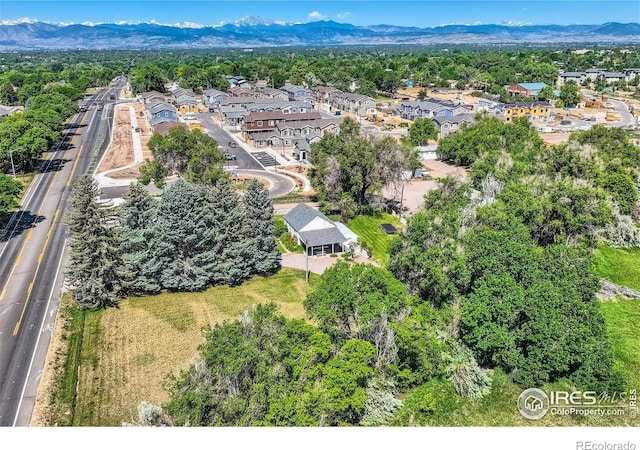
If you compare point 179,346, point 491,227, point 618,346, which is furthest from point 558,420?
point 179,346

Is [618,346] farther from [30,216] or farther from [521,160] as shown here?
[30,216]

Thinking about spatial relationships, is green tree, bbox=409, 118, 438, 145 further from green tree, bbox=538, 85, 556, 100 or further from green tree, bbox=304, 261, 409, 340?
green tree, bbox=538, 85, 556, 100

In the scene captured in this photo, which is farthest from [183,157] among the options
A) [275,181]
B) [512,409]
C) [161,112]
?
[161,112]

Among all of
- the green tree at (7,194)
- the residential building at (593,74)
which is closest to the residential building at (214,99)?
the green tree at (7,194)

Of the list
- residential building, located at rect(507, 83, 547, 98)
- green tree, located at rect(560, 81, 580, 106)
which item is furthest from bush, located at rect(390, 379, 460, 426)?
residential building, located at rect(507, 83, 547, 98)

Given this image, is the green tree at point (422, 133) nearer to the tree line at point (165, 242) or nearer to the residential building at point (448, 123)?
the residential building at point (448, 123)

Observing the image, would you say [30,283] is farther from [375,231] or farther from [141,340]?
[375,231]
